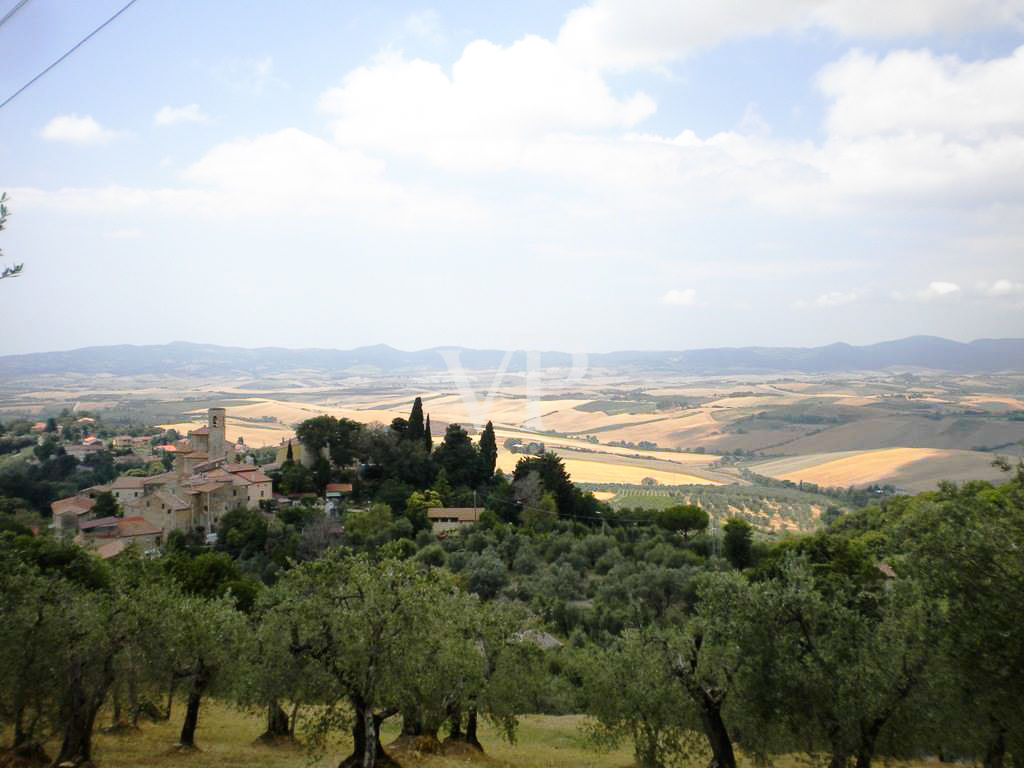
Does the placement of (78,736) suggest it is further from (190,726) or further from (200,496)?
(200,496)

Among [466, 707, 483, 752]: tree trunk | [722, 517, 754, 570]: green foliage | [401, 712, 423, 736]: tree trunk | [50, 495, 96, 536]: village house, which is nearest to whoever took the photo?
[401, 712, 423, 736]: tree trunk

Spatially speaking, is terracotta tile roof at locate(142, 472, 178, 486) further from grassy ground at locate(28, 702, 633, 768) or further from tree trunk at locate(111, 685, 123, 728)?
tree trunk at locate(111, 685, 123, 728)

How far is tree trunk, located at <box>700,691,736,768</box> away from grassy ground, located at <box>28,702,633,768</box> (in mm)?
3494

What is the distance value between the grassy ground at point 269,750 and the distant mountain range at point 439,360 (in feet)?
325

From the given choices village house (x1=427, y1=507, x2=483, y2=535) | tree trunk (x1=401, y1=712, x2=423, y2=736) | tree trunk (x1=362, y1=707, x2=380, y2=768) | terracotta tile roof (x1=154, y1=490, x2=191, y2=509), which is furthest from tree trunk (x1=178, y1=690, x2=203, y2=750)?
terracotta tile roof (x1=154, y1=490, x2=191, y2=509)

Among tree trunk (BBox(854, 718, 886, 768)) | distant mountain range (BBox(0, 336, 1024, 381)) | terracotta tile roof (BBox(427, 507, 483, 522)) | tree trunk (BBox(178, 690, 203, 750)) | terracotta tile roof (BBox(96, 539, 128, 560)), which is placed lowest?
terracotta tile roof (BBox(96, 539, 128, 560))

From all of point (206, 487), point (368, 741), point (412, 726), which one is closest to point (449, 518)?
point (206, 487)

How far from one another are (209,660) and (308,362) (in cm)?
17062

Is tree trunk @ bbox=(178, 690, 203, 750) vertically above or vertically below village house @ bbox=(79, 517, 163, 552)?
above

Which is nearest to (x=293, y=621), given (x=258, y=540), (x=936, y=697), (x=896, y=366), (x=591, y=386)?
(x=936, y=697)

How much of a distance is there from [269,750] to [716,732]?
28.1 feet

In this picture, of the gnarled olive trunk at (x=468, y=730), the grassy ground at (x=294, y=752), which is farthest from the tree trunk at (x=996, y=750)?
the gnarled olive trunk at (x=468, y=730)

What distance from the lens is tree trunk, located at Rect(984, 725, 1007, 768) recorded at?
34.5 ft

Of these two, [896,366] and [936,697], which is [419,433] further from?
[896,366]
